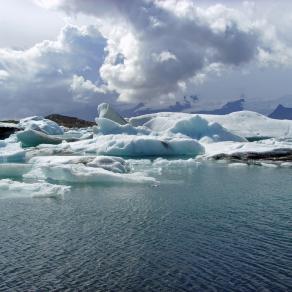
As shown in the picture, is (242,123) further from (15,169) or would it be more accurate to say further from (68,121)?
(68,121)

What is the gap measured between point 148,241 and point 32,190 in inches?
428

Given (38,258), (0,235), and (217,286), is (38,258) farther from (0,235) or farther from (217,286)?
(217,286)

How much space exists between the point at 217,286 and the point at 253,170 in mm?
26864

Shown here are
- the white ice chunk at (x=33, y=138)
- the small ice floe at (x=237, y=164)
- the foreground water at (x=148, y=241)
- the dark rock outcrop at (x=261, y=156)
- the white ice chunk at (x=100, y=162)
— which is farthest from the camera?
the white ice chunk at (x=33, y=138)

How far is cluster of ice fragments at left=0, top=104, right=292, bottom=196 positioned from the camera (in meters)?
29.3

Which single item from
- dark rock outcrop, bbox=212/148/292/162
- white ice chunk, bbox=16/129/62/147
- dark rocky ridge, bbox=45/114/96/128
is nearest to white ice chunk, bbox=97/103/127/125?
white ice chunk, bbox=16/129/62/147

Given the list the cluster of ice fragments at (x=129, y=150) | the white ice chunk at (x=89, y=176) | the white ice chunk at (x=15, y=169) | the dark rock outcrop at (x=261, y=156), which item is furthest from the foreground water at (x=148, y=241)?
the dark rock outcrop at (x=261, y=156)

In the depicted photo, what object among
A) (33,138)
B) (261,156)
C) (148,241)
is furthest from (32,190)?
(33,138)

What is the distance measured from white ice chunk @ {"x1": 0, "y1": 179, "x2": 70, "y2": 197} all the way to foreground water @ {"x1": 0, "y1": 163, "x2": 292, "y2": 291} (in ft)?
2.23

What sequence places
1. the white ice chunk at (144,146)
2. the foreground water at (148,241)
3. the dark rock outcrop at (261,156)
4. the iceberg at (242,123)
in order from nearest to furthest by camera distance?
the foreground water at (148,241) < the dark rock outcrop at (261,156) < the white ice chunk at (144,146) < the iceberg at (242,123)

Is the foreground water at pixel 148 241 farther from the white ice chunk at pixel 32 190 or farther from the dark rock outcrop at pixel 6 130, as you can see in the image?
the dark rock outcrop at pixel 6 130

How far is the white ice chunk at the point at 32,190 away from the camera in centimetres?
2352

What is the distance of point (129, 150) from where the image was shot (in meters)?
49.0

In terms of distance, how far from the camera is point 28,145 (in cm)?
6194
